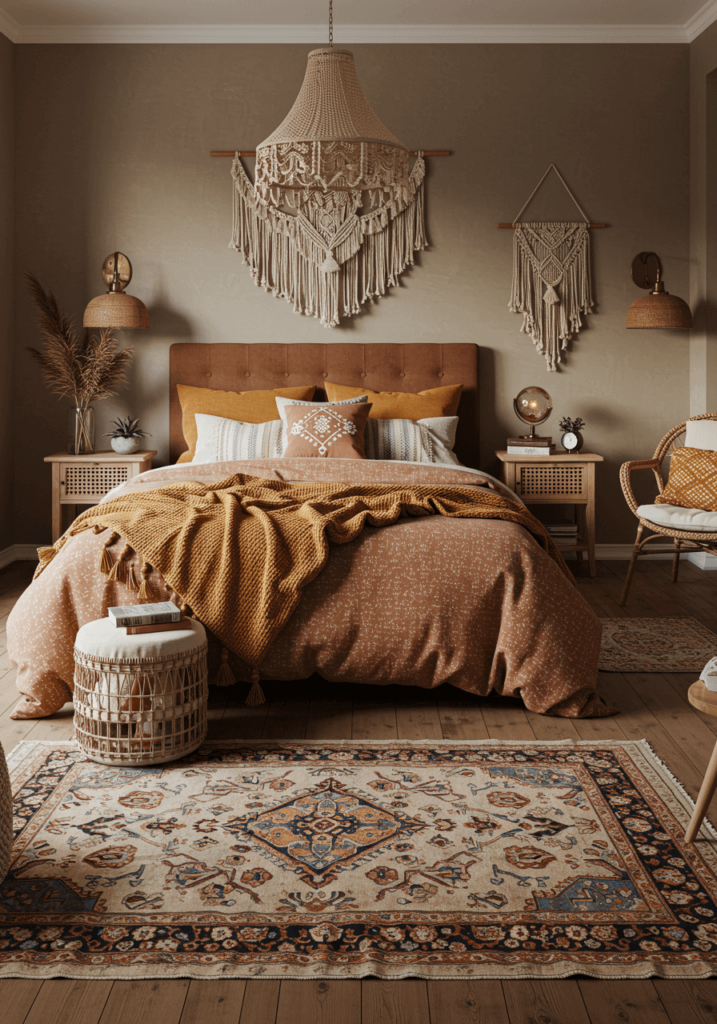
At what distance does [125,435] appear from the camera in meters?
5.02

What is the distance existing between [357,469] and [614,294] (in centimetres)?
227

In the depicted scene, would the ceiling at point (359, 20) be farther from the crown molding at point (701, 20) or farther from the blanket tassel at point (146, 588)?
the blanket tassel at point (146, 588)

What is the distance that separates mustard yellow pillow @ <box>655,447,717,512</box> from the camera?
13.5 ft

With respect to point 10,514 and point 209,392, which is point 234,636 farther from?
point 10,514

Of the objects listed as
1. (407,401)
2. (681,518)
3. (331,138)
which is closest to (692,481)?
(681,518)

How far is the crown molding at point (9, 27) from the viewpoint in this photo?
16.0ft

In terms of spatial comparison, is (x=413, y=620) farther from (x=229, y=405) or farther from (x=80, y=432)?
(x=80, y=432)

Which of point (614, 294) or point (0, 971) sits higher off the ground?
point (614, 294)

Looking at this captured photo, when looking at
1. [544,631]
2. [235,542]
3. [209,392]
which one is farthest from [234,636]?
[209,392]

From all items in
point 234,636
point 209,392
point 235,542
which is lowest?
point 234,636

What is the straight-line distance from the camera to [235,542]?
9.55 ft

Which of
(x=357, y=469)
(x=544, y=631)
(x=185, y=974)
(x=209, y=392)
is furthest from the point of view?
(x=209, y=392)

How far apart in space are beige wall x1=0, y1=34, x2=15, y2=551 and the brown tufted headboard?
3.05ft

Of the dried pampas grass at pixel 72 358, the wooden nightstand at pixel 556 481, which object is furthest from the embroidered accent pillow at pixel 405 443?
the dried pampas grass at pixel 72 358
